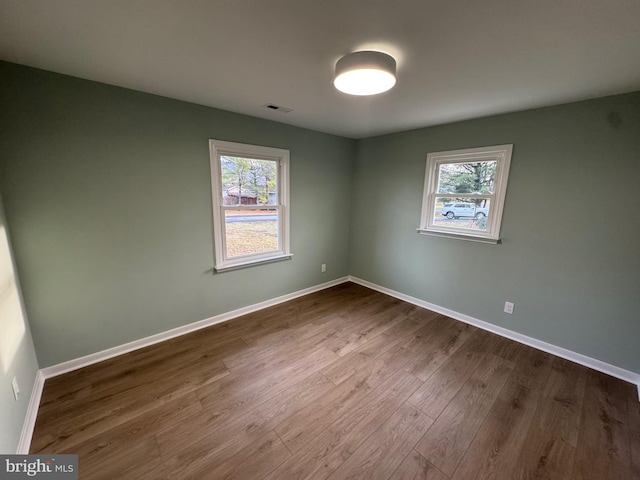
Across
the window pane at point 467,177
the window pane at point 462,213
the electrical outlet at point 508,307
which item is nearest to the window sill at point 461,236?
the window pane at point 462,213

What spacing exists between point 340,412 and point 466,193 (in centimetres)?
265

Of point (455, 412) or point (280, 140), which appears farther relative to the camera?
point (280, 140)

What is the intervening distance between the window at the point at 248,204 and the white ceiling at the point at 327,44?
715mm

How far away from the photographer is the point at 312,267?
3.83 meters

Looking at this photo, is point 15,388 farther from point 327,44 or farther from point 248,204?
point 327,44

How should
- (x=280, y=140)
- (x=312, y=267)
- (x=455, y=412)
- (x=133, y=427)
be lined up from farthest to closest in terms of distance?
(x=312, y=267), (x=280, y=140), (x=455, y=412), (x=133, y=427)

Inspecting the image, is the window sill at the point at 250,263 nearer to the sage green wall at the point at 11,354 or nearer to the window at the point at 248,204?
the window at the point at 248,204

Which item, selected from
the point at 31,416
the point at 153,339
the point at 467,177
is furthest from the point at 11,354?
the point at 467,177

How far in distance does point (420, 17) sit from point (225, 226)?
2432 millimetres

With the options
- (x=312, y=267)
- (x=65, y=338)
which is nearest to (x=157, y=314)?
(x=65, y=338)

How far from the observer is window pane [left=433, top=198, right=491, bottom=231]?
2.85 m

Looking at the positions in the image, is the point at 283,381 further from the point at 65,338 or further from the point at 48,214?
the point at 48,214

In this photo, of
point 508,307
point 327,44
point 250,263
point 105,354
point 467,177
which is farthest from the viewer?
point 250,263

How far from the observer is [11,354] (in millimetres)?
1474
